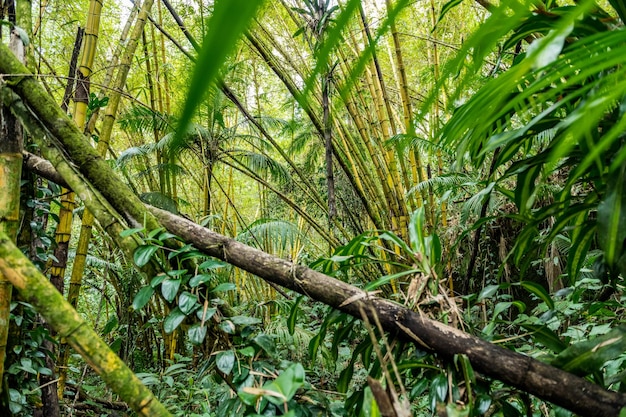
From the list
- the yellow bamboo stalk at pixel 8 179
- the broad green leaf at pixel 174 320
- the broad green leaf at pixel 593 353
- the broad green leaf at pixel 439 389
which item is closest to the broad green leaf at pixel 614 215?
the broad green leaf at pixel 593 353

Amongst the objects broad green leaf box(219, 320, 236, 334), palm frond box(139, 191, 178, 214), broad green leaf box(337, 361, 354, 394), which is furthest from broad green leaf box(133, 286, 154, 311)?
palm frond box(139, 191, 178, 214)

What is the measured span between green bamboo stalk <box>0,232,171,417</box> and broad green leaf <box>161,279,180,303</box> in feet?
0.45

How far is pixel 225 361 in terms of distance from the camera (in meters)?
0.64

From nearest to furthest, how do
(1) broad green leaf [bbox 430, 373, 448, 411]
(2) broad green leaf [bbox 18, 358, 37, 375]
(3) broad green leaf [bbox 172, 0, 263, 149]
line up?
(3) broad green leaf [bbox 172, 0, 263, 149], (1) broad green leaf [bbox 430, 373, 448, 411], (2) broad green leaf [bbox 18, 358, 37, 375]

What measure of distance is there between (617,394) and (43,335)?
4.13 ft

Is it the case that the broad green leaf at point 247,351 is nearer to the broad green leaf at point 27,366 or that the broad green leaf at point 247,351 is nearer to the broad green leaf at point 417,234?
the broad green leaf at point 417,234

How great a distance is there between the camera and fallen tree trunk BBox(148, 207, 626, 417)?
0.49 meters

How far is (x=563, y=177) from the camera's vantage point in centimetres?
277

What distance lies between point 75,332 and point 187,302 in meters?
0.18

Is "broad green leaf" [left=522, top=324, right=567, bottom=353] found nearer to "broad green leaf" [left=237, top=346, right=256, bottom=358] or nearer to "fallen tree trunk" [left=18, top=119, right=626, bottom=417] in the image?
"fallen tree trunk" [left=18, top=119, right=626, bottom=417]

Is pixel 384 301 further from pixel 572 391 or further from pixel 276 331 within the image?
pixel 276 331

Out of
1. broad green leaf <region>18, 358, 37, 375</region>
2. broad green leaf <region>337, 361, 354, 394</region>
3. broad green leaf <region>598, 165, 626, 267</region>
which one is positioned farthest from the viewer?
broad green leaf <region>18, 358, 37, 375</region>

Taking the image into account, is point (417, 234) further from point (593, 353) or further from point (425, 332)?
point (593, 353)

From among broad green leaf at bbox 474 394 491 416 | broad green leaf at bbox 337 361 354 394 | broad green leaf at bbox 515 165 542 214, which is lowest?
broad green leaf at bbox 337 361 354 394
